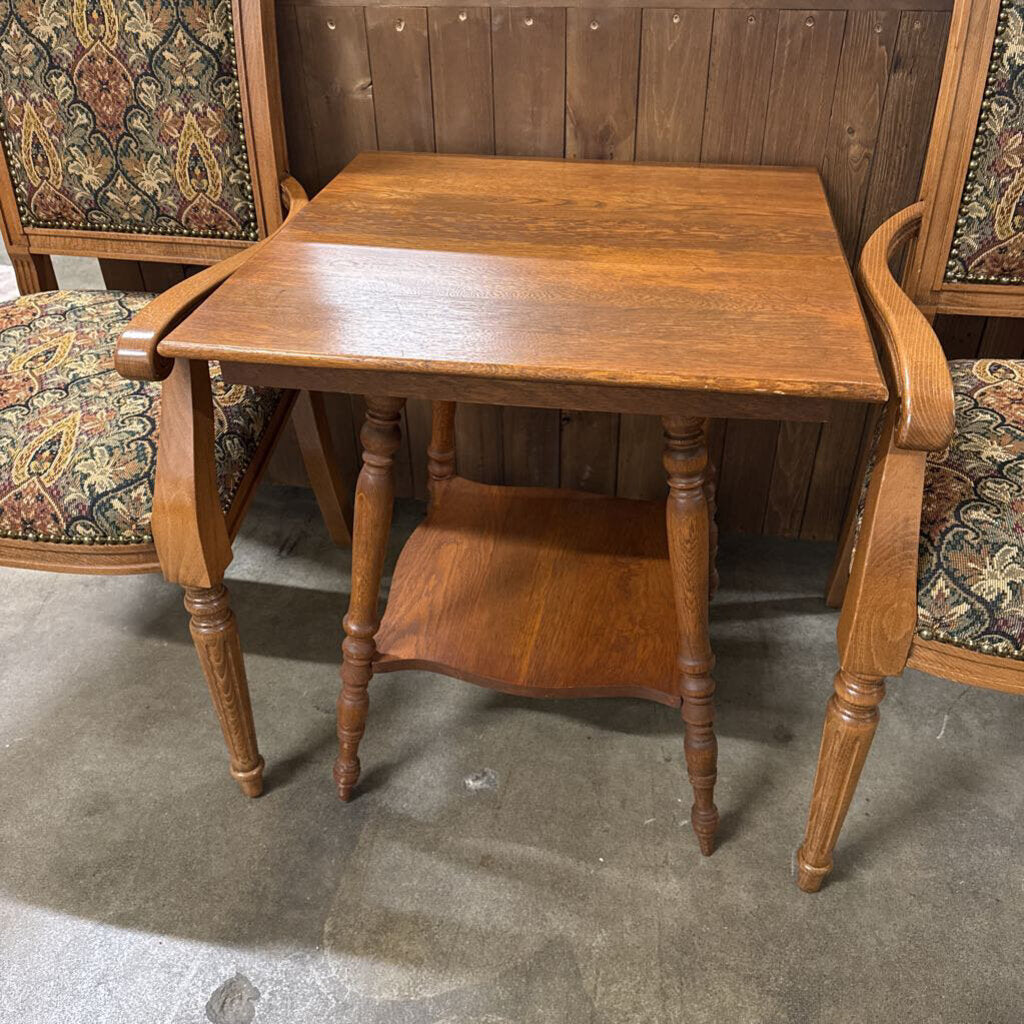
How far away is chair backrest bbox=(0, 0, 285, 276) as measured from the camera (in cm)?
130

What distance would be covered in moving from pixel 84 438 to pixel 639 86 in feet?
3.05

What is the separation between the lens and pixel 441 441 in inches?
60.5

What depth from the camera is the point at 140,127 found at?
4.49ft

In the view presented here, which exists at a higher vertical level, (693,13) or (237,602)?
(693,13)

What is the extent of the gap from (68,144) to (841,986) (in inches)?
62.2

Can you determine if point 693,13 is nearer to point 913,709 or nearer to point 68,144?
point 68,144

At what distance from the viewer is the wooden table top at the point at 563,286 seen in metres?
0.90

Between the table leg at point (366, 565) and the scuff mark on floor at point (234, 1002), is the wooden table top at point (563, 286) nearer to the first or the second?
the table leg at point (366, 565)

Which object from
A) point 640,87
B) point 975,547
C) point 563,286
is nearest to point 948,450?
point 975,547

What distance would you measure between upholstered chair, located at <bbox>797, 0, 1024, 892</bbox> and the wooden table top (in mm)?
80

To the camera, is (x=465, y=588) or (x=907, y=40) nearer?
(x=907, y=40)

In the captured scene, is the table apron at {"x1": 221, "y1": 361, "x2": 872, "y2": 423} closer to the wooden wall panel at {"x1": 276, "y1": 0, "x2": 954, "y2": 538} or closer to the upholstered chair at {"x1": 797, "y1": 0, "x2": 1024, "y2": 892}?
the upholstered chair at {"x1": 797, "y1": 0, "x2": 1024, "y2": 892}

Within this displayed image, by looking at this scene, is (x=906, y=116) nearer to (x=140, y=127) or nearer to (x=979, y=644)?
(x=979, y=644)

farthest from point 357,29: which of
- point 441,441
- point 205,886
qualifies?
point 205,886
